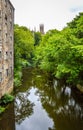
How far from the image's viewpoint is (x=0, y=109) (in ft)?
82.6

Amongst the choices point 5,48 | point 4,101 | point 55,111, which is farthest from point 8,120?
point 5,48

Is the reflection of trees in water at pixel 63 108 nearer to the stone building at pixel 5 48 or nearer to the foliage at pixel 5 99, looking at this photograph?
the foliage at pixel 5 99

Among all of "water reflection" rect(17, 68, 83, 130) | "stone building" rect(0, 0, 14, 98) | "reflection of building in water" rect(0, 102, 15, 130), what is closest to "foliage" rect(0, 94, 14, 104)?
"stone building" rect(0, 0, 14, 98)

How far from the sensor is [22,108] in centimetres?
2841

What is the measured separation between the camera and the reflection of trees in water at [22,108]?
979 inches

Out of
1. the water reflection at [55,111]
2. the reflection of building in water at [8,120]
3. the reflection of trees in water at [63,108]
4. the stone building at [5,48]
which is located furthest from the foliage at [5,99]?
the reflection of trees in water at [63,108]

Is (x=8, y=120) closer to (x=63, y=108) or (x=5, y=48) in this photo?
(x=63, y=108)

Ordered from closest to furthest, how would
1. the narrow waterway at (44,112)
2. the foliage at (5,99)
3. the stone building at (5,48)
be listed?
the narrow waterway at (44,112) → the foliage at (5,99) → the stone building at (5,48)

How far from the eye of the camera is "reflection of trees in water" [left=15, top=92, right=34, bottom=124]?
2487cm

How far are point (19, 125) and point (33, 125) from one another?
1.35 m

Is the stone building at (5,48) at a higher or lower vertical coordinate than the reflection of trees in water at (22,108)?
higher

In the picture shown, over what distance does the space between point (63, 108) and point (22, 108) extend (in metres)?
5.07

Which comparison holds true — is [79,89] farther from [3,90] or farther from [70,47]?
[3,90]

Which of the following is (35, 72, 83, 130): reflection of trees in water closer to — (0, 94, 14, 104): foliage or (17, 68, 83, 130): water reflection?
(17, 68, 83, 130): water reflection
